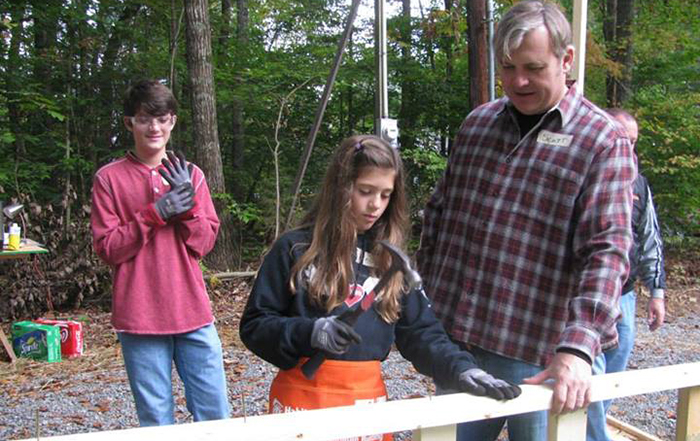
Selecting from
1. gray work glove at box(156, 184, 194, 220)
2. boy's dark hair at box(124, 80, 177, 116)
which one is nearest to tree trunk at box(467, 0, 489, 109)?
boy's dark hair at box(124, 80, 177, 116)

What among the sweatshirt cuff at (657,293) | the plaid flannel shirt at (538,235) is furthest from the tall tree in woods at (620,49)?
the plaid flannel shirt at (538,235)

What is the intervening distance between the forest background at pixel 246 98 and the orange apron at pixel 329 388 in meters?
5.86

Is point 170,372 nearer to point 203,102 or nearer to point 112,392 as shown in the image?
point 112,392

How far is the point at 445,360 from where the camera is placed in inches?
68.7

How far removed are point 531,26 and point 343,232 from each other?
0.76 m

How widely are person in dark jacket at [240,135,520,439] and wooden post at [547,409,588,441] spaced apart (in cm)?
25

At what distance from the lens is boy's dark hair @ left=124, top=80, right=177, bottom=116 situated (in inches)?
97.3

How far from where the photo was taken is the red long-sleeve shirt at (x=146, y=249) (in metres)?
2.38

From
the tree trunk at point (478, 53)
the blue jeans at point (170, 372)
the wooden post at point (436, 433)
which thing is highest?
the tree trunk at point (478, 53)

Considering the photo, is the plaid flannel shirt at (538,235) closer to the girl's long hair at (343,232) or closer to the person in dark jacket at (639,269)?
the girl's long hair at (343,232)

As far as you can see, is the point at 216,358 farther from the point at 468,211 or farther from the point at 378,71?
the point at 378,71

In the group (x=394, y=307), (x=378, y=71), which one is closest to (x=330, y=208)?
(x=394, y=307)

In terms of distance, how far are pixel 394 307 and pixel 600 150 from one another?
72 centimetres

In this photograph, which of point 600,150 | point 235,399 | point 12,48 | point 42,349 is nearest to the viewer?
point 600,150
